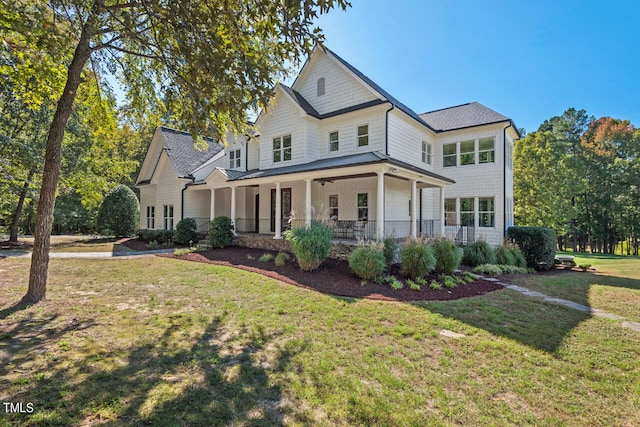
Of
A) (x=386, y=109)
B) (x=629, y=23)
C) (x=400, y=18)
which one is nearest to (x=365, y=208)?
(x=386, y=109)

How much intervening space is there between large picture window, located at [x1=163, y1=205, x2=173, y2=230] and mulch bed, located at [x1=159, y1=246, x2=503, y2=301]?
9.10 m

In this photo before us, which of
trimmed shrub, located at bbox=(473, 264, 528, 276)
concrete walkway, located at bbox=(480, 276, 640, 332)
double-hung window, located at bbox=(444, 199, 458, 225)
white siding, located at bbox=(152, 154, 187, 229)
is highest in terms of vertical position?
white siding, located at bbox=(152, 154, 187, 229)

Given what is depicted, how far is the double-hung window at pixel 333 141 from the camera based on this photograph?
14359 millimetres

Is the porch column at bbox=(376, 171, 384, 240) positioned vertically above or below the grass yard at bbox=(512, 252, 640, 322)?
above

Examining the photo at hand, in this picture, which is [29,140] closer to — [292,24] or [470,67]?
[292,24]

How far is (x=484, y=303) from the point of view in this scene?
641 cm

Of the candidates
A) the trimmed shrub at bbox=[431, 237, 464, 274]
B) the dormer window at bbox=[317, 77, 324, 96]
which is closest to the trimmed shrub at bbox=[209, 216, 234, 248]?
the dormer window at bbox=[317, 77, 324, 96]

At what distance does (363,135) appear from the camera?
44.1 ft

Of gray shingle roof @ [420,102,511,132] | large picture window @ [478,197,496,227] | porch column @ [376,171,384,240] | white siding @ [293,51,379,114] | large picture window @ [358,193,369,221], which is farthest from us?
gray shingle roof @ [420,102,511,132]

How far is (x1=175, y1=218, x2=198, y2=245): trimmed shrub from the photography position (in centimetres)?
1647

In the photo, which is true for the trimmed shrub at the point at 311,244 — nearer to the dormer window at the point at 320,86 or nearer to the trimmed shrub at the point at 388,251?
the trimmed shrub at the point at 388,251

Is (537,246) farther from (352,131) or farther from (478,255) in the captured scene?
(352,131)

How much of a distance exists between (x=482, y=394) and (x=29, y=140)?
18.8m

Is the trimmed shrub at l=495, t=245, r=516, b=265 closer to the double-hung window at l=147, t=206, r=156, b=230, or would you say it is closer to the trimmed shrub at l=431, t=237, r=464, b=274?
the trimmed shrub at l=431, t=237, r=464, b=274
